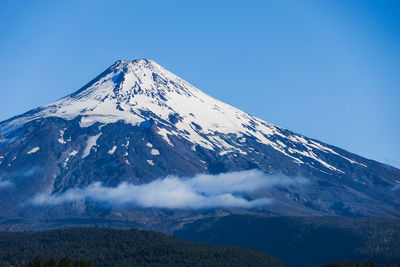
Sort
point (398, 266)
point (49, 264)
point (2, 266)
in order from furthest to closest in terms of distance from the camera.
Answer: point (2, 266) → point (398, 266) → point (49, 264)

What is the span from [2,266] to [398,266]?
111153mm

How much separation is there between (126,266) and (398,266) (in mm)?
76820

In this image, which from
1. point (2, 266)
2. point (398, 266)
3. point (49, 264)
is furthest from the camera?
point (2, 266)

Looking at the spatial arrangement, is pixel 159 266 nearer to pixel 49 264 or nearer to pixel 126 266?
pixel 126 266

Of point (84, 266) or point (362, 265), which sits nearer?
point (84, 266)

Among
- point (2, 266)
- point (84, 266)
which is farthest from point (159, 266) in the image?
point (84, 266)

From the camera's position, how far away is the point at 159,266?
199875mm

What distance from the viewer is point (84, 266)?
126062mm

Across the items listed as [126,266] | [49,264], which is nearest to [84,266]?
[49,264]

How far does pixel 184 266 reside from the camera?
199750 millimetres

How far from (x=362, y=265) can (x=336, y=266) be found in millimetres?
7030

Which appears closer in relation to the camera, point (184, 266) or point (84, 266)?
point (84, 266)

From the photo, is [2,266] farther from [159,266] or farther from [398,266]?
[398,266]

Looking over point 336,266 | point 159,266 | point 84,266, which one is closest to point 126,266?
point 159,266
